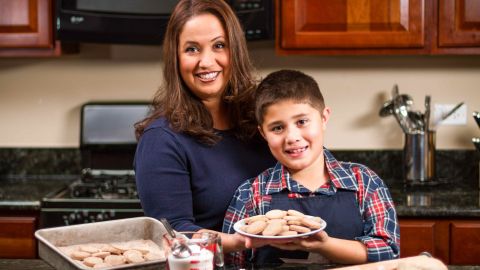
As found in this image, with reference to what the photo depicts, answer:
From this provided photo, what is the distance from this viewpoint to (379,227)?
1.74 m

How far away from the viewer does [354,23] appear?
9.92ft

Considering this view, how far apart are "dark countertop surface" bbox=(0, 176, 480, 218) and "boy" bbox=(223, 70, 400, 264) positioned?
3.43 ft

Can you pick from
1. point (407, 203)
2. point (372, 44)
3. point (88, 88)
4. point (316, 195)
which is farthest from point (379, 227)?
point (88, 88)

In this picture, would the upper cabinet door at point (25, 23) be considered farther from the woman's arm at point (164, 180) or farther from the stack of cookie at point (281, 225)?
the stack of cookie at point (281, 225)

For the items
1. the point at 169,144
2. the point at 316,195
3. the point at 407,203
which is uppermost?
the point at 169,144

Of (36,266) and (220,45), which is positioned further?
(220,45)

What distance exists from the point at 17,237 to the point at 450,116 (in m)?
1.92

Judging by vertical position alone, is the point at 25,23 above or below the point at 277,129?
above

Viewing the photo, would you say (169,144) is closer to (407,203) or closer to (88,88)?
(407,203)

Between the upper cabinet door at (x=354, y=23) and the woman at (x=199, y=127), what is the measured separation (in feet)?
3.46

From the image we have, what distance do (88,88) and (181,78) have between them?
5.42 feet

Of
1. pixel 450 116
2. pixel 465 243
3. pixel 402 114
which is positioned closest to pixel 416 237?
pixel 465 243

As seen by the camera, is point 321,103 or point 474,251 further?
point 474,251

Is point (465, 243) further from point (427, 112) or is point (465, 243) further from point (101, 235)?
point (101, 235)
